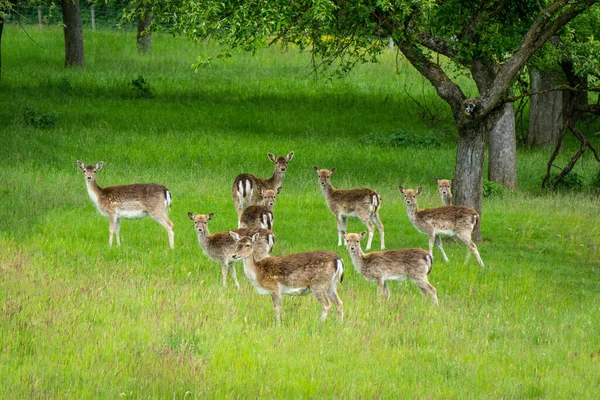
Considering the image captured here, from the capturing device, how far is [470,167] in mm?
18922

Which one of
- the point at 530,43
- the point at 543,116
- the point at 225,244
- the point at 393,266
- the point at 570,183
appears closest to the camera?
the point at 393,266

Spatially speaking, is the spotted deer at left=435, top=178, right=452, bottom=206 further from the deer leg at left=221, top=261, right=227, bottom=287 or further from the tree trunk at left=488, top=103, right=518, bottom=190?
the tree trunk at left=488, top=103, right=518, bottom=190

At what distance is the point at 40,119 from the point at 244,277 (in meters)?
16.3

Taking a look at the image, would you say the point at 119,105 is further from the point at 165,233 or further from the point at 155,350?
the point at 155,350

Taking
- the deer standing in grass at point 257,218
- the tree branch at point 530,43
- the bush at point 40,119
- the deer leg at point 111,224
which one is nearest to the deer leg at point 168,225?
the deer leg at point 111,224

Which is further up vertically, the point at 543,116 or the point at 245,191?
the point at 543,116

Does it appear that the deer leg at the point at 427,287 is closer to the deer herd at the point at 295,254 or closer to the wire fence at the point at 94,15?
the deer herd at the point at 295,254

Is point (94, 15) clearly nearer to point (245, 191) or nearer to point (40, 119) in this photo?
point (40, 119)

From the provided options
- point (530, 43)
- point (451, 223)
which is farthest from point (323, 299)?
point (530, 43)

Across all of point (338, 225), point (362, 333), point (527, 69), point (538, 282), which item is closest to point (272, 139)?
point (527, 69)

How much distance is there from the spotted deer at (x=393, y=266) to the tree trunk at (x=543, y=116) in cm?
1806

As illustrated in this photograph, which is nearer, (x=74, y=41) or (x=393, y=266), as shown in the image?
(x=393, y=266)

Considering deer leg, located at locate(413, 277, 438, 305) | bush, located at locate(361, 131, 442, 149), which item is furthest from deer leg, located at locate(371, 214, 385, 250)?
bush, located at locate(361, 131, 442, 149)

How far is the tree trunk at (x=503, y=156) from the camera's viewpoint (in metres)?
26.6
